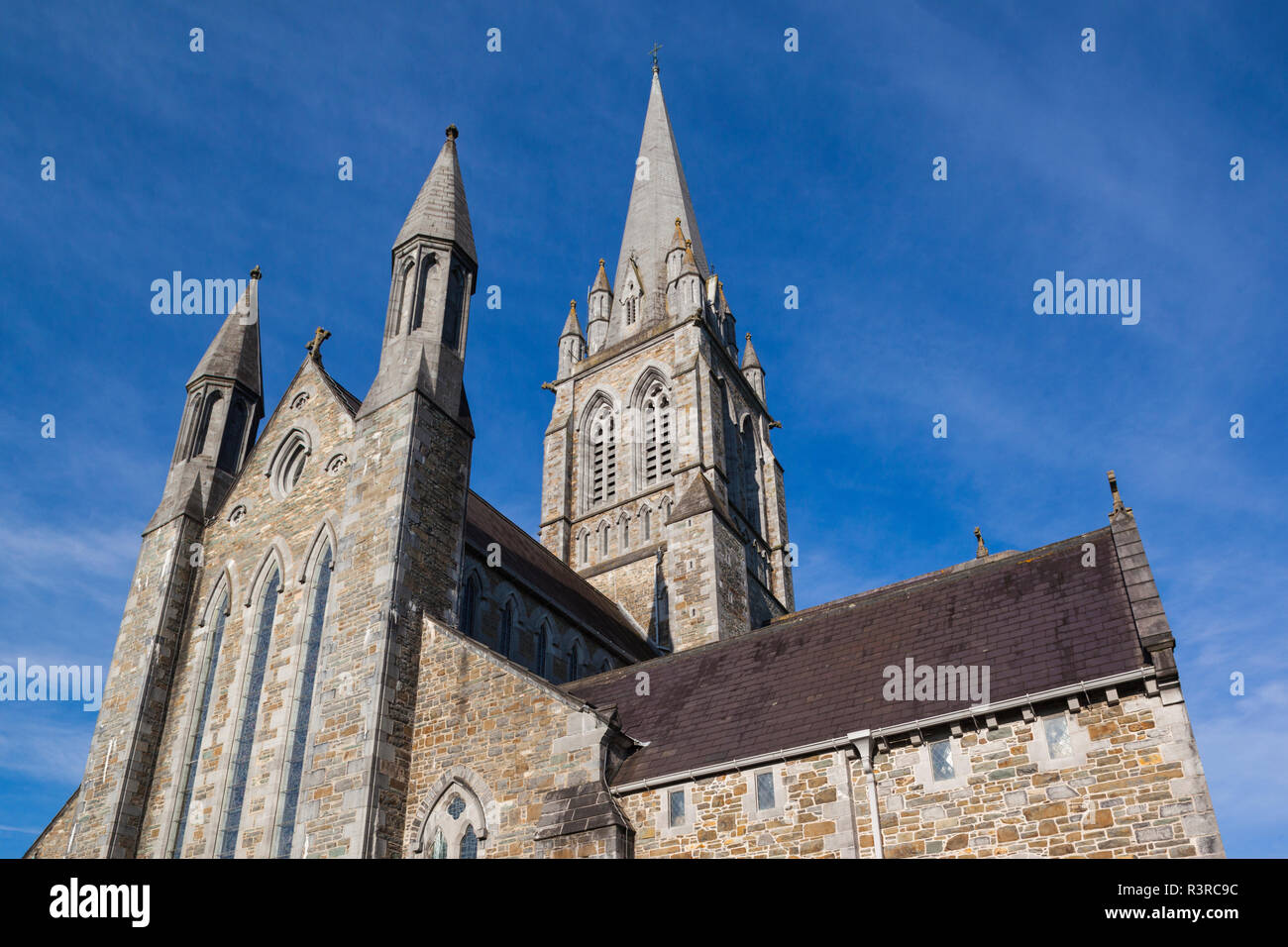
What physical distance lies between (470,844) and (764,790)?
423 cm

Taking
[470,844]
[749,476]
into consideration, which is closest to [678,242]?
[749,476]

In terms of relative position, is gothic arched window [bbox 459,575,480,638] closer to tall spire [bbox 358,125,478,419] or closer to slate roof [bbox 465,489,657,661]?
slate roof [bbox 465,489,657,661]

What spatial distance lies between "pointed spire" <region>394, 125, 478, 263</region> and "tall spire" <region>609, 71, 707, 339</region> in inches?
879

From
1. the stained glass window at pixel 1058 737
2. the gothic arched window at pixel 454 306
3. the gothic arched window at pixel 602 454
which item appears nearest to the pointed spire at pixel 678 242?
the gothic arched window at pixel 602 454

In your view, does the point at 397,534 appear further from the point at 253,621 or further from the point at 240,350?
the point at 240,350

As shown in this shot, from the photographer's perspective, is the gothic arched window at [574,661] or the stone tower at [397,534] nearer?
the stone tower at [397,534]

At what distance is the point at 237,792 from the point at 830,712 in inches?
381

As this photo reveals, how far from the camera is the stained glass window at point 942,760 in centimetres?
1116

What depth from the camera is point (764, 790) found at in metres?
12.1

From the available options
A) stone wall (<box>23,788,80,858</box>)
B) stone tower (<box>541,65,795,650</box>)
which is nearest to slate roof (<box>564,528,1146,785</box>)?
stone wall (<box>23,788,80,858</box>)

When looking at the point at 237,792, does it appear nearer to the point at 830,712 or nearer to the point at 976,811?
the point at 830,712

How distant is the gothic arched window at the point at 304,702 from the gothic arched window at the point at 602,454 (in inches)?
817

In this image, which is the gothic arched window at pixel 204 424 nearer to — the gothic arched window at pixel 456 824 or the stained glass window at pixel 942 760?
the gothic arched window at pixel 456 824
